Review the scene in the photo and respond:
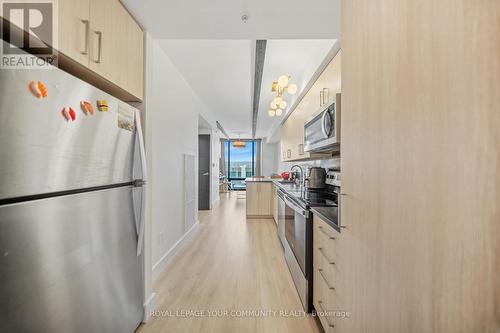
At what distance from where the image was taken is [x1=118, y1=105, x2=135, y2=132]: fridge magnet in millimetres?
1388

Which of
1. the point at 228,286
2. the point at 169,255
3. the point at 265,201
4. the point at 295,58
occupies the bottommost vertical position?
the point at 228,286

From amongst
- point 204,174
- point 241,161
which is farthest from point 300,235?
point 241,161

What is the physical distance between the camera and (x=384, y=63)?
752mm

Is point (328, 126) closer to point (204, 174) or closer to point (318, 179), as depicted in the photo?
point (318, 179)

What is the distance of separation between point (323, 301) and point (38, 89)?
2.07 meters

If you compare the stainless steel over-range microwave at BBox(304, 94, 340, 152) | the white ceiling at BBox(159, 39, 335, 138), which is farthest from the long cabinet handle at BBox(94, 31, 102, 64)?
the stainless steel over-range microwave at BBox(304, 94, 340, 152)

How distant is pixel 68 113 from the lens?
99cm

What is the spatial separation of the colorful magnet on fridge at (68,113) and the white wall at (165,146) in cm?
77

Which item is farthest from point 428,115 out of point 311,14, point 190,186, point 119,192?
point 190,186

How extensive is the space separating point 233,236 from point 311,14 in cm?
341

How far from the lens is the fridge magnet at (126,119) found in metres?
1.39

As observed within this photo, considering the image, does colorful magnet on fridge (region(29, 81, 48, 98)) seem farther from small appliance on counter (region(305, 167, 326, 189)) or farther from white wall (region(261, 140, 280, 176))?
white wall (region(261, 140, 280, 176))

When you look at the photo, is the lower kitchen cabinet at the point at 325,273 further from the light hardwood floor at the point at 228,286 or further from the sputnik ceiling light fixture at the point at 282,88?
the sputnik ceiling light fixture at the point at 282,88

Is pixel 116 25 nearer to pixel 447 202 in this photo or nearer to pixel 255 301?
pixel 447 202
